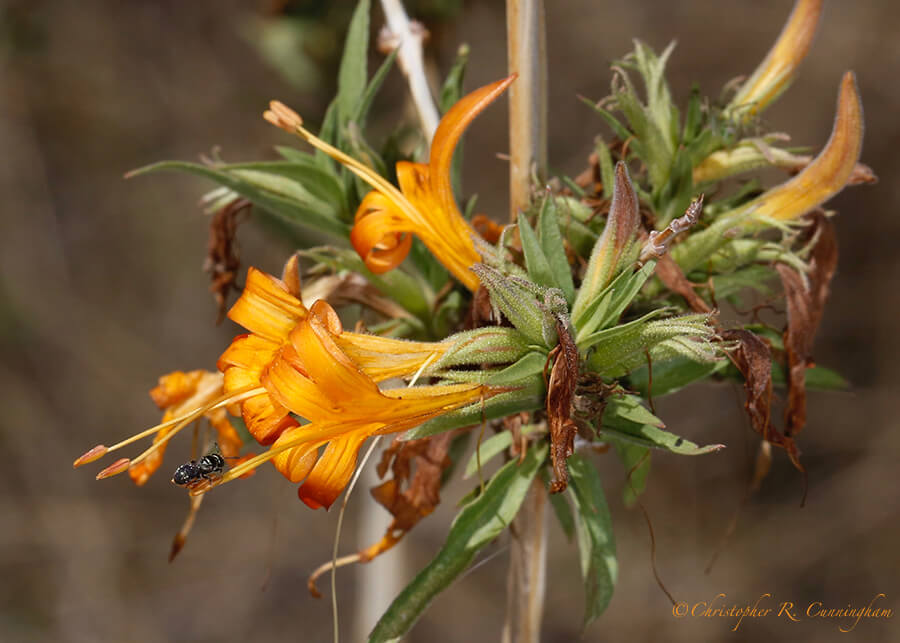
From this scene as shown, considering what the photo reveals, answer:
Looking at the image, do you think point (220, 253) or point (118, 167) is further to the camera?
point (118, 167)

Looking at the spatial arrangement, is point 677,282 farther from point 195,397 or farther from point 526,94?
point 195,397

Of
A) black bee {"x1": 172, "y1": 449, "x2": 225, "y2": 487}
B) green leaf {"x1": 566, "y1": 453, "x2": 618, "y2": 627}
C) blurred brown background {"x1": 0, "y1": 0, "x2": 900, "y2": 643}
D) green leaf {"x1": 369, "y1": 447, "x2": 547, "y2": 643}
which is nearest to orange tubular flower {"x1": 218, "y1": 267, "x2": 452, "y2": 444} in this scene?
black bee {"x1": 172, "y1": 449, "x2": 225, "y2": 487}

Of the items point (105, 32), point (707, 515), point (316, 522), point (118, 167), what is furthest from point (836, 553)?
point (105, 32)

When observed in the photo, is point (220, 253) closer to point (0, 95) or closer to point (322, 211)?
point (322, 211)

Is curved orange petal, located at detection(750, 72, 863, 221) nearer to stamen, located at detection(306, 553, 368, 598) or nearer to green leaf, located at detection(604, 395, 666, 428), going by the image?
green leaf, located at detection(604, 395, 666, 428)

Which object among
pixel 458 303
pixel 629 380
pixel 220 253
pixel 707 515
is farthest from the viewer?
pixel 707 515

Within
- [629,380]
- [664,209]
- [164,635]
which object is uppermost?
[664,209]

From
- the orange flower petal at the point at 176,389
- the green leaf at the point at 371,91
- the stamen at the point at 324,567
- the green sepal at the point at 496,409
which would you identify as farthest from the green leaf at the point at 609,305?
the orange flower petal at the point at 176,389

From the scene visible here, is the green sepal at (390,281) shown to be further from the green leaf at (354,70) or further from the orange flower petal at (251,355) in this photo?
the orange flower petal at (251,355)
